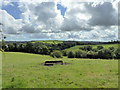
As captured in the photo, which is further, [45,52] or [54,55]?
[45,52]

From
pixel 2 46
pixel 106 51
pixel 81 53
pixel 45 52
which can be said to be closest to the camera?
pixel 2 46

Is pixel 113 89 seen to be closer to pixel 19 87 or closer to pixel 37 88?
pixel 37 88

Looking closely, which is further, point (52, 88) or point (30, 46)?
point (30, 46)

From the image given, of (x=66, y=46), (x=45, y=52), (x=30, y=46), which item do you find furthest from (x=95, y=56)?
(x=66, y=46)

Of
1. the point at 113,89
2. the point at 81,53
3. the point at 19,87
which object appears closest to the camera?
the point at 113,89

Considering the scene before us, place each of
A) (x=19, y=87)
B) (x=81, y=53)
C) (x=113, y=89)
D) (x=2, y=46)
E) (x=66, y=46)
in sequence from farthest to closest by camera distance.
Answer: (x=66, y=46) < (x=81, y=53) < (x=19, y=87) < (x=113, y=89) < (x=2, y=46)

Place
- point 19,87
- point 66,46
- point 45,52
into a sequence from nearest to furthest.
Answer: point 19,87 < point 45,52 < point 66,46

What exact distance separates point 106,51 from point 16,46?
5623cm

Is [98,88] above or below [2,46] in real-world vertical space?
below

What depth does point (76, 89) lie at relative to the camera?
43.0 ft

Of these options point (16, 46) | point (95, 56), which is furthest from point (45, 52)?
point (95, 56)

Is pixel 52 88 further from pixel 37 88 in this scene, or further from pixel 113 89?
pixel 113 89

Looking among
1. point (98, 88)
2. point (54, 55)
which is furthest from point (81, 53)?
Answer: point (98, 88)

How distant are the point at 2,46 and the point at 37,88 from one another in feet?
25.6
